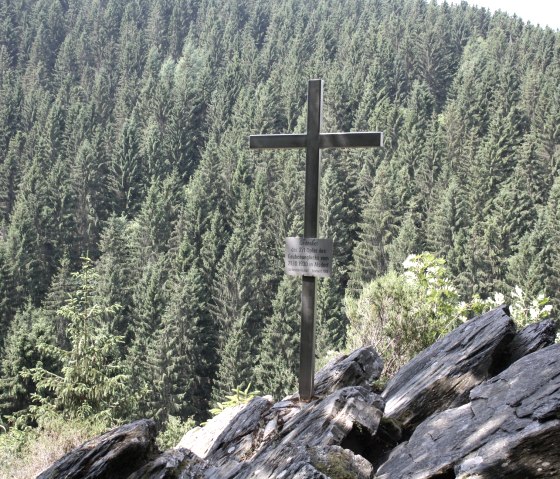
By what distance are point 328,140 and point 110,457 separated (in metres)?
3.43

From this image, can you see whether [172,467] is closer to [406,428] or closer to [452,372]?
[406,428]

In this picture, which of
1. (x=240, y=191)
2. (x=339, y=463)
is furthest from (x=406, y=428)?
(x=240, y=191)

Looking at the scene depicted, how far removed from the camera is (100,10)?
121 meters

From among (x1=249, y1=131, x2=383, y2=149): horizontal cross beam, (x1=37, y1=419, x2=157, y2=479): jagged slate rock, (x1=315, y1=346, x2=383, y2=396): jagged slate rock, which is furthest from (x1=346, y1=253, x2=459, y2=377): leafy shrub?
(x1=37, y1=419, x2=157, y2=479): jagged slate rock

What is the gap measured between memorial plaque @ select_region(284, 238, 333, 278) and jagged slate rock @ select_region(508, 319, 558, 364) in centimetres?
175

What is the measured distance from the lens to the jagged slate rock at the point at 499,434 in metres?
3.29

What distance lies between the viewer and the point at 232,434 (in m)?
5.62

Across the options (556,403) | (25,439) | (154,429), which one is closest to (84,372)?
(25,439)

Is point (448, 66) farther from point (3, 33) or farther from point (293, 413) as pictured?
point (293, 413)

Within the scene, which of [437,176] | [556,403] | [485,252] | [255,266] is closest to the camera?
[556,403]

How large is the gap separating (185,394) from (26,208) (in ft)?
90.9

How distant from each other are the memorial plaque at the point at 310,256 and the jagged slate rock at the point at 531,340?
5.73 feet

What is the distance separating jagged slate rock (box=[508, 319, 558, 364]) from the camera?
4.80 metres

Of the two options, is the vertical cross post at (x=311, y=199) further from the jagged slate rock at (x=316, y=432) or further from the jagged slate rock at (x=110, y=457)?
the jagged slate rock at (x=110, y=457)
